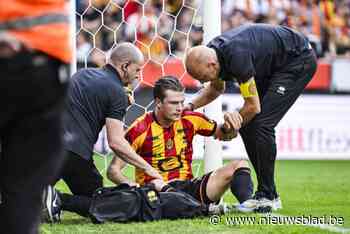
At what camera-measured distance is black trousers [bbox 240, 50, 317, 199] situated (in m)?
6.71

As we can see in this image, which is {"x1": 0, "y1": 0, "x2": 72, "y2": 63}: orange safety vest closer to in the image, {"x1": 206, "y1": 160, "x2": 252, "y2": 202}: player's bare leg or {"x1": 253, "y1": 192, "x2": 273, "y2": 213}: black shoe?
{"x1": 206, "y1": 160, "x2": 252, "y2": 202}: player's bare leg

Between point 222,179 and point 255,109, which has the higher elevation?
point 255,109

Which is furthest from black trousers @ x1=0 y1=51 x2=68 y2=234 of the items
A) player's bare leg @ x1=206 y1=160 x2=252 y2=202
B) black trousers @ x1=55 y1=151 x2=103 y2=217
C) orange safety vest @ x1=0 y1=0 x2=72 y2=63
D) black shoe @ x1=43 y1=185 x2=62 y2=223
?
player's bare leg @ x1=206 y1=160 x2=252 y2=202

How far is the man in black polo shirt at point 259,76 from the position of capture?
637 cm

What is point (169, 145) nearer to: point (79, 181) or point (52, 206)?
point (79, 181)

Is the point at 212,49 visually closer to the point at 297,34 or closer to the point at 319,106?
the point at 297,34

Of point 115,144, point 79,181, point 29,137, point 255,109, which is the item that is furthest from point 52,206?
point 29,137

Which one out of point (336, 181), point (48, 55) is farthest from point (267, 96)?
point (48, 55)

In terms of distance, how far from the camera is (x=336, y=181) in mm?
10172

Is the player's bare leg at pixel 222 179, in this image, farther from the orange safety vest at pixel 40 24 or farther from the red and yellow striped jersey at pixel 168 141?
the orange safety vest at pixel 40 24

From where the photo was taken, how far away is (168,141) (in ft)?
21.8

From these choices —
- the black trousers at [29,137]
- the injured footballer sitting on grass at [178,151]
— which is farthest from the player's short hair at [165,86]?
the black trousers at [29,137]

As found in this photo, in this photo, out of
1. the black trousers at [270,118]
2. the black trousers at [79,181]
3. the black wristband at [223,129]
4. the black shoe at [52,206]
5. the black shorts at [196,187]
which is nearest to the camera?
the black shoe at [52,206]

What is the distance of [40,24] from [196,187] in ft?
13.2
